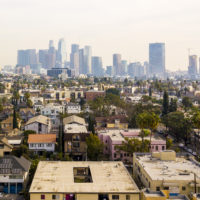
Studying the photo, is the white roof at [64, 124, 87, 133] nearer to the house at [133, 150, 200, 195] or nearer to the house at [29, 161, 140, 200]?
the house at [133, 150, 200, 195]

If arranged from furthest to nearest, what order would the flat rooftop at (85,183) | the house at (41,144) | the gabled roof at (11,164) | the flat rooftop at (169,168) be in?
the house at (41,144) → the gabled roof at (11,164) → the flat rooftop at (169,168) → the flat rooftop at (85,183)

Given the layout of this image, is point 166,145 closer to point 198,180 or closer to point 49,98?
point 198,180

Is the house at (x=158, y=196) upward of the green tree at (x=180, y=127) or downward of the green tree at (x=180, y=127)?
downward

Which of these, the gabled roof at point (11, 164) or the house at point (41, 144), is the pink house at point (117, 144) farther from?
the gabled roof at point (11, 164)

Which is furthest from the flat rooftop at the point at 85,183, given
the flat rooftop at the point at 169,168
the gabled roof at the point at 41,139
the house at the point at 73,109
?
the house at the point at 73,109

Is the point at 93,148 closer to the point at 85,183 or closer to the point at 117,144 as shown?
the point at 117,144

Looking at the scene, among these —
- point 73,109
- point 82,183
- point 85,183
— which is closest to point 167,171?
point 85,183

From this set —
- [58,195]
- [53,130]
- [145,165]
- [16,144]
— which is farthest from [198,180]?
[53,130]
